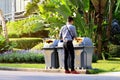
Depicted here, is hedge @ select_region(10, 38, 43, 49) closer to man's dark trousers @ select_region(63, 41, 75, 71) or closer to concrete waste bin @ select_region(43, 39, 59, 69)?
concrete waste bin @ select_region(43, 39, 59, 69)

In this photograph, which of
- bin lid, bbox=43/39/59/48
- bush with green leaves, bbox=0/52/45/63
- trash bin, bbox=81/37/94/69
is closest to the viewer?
trash bin, bbox=81/37/94/69

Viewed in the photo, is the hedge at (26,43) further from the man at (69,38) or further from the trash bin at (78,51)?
the man at (69,38)

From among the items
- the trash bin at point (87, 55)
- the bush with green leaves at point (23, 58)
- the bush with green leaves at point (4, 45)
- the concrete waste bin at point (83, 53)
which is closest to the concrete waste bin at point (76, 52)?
the concrete waste bin at point (83, 53)

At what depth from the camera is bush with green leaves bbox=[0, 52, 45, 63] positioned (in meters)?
22.6

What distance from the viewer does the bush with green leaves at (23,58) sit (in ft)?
74.2

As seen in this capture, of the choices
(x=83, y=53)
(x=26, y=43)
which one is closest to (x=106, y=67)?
(x=83, y=53)

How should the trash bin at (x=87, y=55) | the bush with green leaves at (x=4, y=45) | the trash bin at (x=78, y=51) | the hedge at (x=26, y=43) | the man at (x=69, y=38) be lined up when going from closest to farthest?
the man at (x=69, y=38) → the trash bin at (x=78, y=51) → the trash bin at (x=87, y=55) → the bush with green leaves at (x=4, y=45) → the hedge at (x=26, y=43)

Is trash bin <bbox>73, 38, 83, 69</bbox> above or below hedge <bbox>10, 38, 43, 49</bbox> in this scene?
below

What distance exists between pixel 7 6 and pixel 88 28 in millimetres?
31131

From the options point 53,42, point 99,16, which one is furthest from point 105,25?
point 53,42

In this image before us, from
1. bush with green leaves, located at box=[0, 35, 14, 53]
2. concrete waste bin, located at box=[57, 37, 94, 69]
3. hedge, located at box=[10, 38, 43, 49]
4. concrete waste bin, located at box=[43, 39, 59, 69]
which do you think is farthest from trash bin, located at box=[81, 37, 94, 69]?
hedge, located at box=[10, 38, 43, 49]

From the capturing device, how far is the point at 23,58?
22828 mm

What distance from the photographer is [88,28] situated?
24.4 meters

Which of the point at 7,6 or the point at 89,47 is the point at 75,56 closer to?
the point at 89,47
